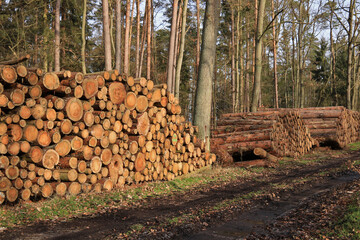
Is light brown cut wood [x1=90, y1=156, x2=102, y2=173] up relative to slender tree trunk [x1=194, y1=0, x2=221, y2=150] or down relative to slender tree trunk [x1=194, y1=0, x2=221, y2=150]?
down

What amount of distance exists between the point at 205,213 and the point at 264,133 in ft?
24.3

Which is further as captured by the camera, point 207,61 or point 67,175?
point 207,61

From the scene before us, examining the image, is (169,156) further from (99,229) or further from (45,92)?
(99,229)

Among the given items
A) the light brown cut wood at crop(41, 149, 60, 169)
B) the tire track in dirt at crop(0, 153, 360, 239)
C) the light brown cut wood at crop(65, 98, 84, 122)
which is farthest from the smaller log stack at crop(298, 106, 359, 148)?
the light brown cut wood at crop(41, 149, 60, 169)

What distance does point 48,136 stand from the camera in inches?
255

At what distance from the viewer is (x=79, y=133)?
6.99m

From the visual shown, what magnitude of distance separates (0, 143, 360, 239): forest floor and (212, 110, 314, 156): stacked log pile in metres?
3.49

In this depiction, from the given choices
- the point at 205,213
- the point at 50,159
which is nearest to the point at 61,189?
the point at 50,159

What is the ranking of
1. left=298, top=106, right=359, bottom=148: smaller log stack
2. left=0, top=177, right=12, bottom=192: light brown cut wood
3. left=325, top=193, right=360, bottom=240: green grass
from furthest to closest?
1. left=298, top=106, right=359, bottom=148: smaller log stack
2. left=0, top=177, right=12, bottom=192: light brown cut wood
3. left=325, top=193, right=360, bottom=240: green grass

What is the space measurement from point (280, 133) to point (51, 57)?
12.9 m

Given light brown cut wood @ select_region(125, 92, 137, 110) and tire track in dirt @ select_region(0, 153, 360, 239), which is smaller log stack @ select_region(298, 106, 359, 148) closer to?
tire track in dirt @ select_region(0, 153, 360, 239)

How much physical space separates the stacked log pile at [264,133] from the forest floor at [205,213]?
349 cm

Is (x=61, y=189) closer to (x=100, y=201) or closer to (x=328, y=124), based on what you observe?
(x=100, y=201)

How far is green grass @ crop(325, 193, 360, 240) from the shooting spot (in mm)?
4124
